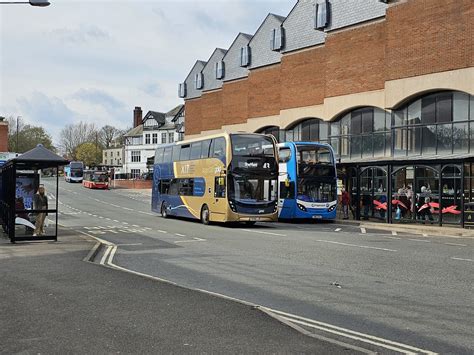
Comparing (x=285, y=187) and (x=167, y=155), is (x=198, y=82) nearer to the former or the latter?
(x=167, y=155)

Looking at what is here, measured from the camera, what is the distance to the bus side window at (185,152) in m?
26.6

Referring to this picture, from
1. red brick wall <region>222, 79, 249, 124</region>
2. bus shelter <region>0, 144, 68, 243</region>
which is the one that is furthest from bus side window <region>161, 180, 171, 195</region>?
red brick wall <region>222, 79, 249, 124</region>

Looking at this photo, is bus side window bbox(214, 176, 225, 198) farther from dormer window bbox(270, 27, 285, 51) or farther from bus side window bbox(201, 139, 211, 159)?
dormer window bbox(270, 27, 285, 51)

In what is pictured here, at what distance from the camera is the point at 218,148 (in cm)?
2328

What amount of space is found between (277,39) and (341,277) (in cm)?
3468

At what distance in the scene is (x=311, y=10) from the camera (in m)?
40.1

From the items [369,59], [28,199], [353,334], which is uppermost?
[369,59]

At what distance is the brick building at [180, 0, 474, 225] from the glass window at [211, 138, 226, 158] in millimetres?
8276


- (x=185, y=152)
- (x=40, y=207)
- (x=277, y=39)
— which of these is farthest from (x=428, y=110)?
(x=40, y=207)

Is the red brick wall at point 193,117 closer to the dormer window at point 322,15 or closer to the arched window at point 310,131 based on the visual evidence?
the arched window at point 310,131

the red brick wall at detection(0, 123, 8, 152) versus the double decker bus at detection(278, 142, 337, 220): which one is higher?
the red brick wall at detection(0, 123, 8, 152)

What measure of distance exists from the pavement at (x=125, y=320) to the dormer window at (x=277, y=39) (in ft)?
115

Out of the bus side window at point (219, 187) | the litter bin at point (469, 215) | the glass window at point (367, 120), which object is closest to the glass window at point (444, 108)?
the glass window at point (367, 120)

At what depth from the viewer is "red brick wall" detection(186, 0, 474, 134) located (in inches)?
1097
